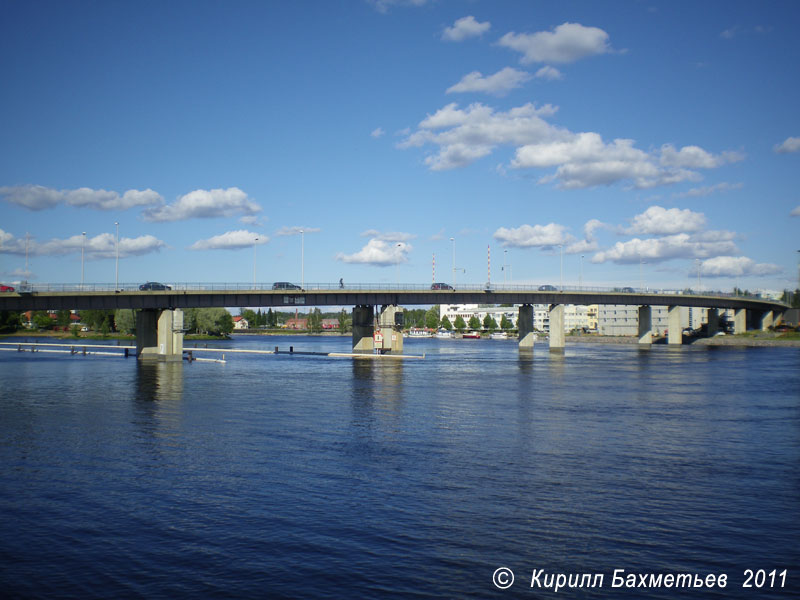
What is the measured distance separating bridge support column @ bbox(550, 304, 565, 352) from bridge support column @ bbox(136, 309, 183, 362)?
82.1 meters

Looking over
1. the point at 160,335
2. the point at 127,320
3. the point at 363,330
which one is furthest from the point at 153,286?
the point at 127,320

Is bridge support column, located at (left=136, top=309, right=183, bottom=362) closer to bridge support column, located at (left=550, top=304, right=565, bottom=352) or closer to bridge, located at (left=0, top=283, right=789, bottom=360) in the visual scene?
bridge, located at (left=0, top=283, right=789, bottom=360)

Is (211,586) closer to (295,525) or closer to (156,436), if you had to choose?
(295,525)

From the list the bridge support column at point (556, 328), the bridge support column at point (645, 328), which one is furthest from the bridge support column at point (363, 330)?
the bridge support column at point (645, 328)

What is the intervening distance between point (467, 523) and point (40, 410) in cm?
4296

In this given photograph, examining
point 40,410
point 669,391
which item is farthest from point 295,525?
point 669,391

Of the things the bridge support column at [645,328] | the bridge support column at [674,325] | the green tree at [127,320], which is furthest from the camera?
the green tree at [127,320]

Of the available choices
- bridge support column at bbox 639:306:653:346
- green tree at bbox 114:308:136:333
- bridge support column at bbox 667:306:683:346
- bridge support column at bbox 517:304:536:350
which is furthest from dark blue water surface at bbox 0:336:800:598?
green tree at bbox 114:308:136:333

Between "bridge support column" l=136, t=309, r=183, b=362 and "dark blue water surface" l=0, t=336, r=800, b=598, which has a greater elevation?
"bridge support column" l=136, t=309, r=183, b=362

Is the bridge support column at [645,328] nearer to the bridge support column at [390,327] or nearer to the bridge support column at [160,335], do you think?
the bridge support column at [390,327]

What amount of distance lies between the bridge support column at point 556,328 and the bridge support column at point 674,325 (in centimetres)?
4748

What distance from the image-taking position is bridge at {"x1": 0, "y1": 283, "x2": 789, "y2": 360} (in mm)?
104875

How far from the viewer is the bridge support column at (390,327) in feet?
454

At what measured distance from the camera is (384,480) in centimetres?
2945
